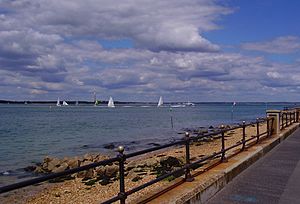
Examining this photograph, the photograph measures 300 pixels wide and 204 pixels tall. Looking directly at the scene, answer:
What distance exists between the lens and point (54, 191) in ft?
57.3

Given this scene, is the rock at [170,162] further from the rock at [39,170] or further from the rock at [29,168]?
the rock at [29,168]

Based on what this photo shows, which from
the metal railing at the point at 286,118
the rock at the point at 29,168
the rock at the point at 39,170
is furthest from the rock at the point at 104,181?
the metal railing at the point at 286,118

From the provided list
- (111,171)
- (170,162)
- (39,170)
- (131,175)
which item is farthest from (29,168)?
(170,162)

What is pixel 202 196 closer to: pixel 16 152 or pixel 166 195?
pixel 166 195

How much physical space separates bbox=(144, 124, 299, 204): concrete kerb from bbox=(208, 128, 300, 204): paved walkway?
139 millimetres

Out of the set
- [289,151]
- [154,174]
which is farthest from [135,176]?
[289,151]

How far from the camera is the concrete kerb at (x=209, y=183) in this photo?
7281mm

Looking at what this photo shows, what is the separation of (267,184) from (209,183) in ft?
6.32

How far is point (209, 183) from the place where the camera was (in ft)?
27.4

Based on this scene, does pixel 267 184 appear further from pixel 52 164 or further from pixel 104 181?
pixel 52 164

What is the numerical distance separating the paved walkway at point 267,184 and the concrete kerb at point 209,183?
5.5 inches

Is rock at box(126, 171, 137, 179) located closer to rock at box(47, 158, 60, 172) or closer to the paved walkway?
the paved walkway

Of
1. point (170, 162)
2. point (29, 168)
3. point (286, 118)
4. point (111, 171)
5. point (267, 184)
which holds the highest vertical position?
point (286, 118)

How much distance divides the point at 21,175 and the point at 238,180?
1637 cm
